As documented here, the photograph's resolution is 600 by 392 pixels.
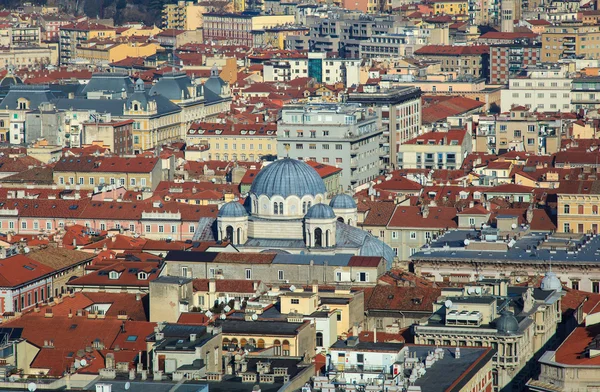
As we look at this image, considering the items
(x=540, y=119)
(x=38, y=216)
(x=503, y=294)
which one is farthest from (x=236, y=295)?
(x=540, y=119)

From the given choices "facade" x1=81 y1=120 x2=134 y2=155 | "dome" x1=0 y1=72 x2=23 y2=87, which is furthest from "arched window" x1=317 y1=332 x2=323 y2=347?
"dome" x1=0 y1=72 x2=23 y2=87

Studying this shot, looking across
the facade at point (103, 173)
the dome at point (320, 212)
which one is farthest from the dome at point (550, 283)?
the facade at point (103, 173)

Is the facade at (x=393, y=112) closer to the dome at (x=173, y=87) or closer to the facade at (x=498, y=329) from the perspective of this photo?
the dome at (x=173, y=87)

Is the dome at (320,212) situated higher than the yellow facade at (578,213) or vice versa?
the dome at (320,212)

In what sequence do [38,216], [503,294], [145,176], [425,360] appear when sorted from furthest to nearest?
[145,176] < [38,216] < [503,294] < [425,360]

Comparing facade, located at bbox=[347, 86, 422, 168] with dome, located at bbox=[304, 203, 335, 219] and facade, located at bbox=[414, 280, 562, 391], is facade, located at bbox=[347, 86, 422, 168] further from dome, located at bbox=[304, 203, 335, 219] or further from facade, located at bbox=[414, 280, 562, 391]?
facade, located at bbox=[414, 280, 562, 391]

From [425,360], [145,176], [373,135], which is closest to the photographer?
[425,360]

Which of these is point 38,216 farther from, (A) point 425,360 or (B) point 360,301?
(A) point 425,360
